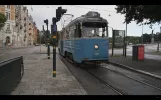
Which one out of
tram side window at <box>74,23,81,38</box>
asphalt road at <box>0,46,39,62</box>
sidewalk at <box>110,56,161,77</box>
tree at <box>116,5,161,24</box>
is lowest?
asphalt road at <box>0,46,39,62</box>

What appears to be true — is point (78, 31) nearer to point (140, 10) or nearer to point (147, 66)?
point (147, 66)

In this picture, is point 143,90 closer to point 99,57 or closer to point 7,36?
point 99,57

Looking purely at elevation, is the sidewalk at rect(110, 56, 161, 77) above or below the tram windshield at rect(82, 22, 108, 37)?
below

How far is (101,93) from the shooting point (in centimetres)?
925

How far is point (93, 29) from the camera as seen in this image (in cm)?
1670

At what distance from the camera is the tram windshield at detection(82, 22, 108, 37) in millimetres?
16547

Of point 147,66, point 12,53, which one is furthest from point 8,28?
point 147,66

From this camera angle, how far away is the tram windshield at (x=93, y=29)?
54.3ft

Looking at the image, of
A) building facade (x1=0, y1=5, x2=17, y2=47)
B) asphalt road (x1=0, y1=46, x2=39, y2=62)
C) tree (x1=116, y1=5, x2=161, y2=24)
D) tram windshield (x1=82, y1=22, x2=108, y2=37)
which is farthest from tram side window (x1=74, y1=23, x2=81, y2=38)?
building facade (x1=0, y1=5, x2=17, y2=47)

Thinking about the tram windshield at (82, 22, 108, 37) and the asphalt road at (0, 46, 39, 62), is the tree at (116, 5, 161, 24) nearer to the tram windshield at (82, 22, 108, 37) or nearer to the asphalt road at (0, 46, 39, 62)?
the tram windshield at (82, 22, 108, 37)
